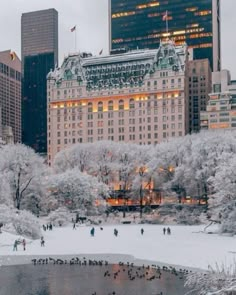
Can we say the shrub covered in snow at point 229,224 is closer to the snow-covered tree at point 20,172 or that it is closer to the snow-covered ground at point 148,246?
the snow-covered ground at point 148,246

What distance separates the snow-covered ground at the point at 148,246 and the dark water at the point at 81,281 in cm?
529

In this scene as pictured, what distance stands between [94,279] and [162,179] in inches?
3000

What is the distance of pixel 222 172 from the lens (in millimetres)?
77188

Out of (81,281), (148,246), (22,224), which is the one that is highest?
(22,224)

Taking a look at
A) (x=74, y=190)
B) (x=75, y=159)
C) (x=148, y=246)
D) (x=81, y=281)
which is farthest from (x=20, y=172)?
(x=81, y=281)

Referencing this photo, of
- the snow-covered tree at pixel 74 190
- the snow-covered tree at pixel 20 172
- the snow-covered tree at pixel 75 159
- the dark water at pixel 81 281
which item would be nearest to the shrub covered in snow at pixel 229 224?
the dark water at pixel 81 281

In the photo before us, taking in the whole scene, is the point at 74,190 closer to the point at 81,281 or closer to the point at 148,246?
the point at 148,246

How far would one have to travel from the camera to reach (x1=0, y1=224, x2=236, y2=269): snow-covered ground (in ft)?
155

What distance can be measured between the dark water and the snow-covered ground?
529 cm

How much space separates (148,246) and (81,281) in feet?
64.9

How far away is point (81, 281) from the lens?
3809cm

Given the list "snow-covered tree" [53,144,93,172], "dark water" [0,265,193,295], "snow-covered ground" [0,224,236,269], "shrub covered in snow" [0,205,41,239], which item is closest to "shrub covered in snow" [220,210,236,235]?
"snow-covered ground" [0,224,236,269]

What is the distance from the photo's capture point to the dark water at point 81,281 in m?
34.5

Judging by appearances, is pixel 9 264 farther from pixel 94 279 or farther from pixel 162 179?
pixel 162 179
